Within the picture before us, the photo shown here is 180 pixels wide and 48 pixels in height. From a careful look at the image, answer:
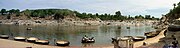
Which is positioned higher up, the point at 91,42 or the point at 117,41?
the point at 117,41

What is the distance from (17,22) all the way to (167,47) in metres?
171

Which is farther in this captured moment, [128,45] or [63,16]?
[63,16]

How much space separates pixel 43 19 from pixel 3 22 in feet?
78.0

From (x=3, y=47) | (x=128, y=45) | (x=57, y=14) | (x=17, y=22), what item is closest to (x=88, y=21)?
(x=57, y=14)

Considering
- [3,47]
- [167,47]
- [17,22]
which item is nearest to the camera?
[167,47]

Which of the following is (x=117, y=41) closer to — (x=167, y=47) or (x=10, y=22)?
(x=167, y=47)

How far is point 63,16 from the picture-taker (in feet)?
640

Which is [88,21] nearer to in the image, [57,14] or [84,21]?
[84,21]

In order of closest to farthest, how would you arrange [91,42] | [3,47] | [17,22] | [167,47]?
1. [167,47]
2. [3,47]
3. [91,42]
4. [17,22]

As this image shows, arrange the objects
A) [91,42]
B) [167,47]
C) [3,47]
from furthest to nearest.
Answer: [91,42] < [3,47] < [167,47]

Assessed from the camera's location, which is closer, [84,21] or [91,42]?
[91,42]

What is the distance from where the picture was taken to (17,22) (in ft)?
615

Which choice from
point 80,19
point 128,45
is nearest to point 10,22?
point 80,19

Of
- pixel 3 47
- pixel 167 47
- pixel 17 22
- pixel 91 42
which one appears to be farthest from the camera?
pixel 17 22
